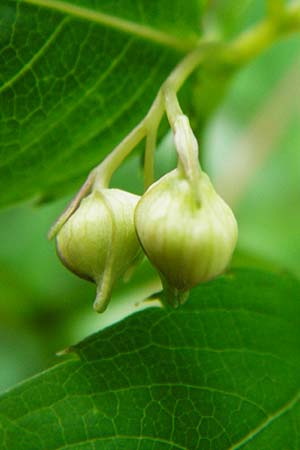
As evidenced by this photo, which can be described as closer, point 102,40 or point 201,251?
point 201,251

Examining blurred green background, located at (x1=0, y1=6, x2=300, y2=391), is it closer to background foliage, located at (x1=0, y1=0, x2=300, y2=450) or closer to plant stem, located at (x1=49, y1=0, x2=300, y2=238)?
plant stem, located at (x1=49, y1=0, x2=300, y2=238)

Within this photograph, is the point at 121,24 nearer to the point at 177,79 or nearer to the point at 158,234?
the point at 177,79

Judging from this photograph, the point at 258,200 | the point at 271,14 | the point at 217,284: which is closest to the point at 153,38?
the point at 271,14

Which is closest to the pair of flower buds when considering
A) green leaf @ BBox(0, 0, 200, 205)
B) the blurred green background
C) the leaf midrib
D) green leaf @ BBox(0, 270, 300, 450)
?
green leaf @ BBox(0, 270, 300, 450)

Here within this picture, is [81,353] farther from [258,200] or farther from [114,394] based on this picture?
[258,200]

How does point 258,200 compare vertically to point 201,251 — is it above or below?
above

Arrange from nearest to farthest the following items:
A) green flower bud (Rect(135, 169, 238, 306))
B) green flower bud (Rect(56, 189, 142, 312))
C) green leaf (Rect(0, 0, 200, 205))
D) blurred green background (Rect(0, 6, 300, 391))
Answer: green flower bud (Rect(135, 169, 238, 306)) < green flower bud (Rect(56, 189, 142, 312)) < green leaf (Rect(0, 0, 200, 205)) < blurred green background (Rect(0, 6, 300, 391))
